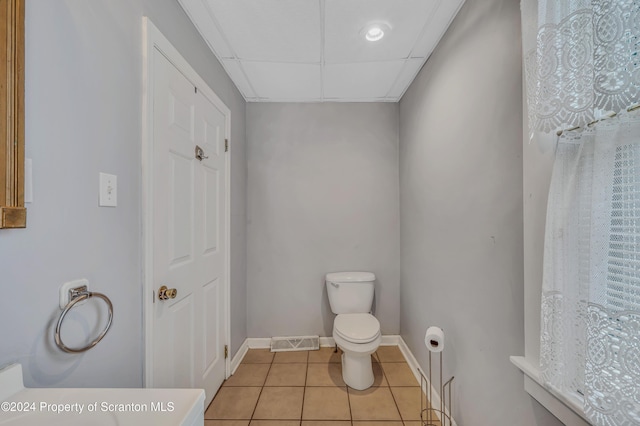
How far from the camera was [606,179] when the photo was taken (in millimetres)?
559

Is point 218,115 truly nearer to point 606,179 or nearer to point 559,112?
point 559,112

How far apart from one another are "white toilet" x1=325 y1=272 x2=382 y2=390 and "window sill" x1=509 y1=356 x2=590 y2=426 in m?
0.91

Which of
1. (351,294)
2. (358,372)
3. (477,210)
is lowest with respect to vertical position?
(358,372)

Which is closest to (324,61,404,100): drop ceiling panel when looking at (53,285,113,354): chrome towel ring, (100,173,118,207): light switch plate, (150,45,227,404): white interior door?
(150,45,227,404): white interior door

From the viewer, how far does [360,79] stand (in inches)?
77.5

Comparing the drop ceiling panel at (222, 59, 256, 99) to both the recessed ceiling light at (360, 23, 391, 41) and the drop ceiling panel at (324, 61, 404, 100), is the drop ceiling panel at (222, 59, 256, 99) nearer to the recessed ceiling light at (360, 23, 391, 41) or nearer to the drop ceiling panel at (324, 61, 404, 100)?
the drop ceiling panel at (324, 61, 404, 100)

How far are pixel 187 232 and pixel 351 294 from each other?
1400 mm

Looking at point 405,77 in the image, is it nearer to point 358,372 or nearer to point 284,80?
point 284,80

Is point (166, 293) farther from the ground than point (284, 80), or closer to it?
closer to it

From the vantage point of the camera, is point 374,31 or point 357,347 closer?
point 374,31

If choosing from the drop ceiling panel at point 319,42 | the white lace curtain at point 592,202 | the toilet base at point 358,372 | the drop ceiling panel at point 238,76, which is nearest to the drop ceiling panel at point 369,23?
the drop ceiling panel at point 319,42

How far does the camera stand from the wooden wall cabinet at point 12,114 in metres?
0.56

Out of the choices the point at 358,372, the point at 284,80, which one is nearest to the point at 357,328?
the point at 358,372

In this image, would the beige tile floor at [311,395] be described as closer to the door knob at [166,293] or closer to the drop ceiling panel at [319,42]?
the door knob at [166,293]
